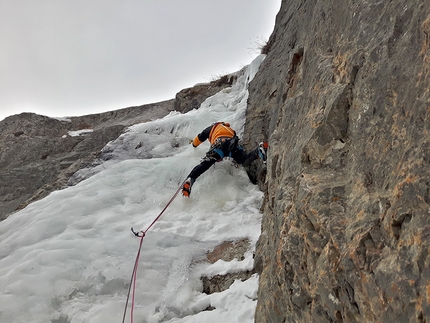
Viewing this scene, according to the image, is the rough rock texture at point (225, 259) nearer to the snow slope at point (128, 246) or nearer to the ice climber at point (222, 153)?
the snow slope at point (128, 246)

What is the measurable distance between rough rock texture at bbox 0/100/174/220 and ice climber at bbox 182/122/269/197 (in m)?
2.93

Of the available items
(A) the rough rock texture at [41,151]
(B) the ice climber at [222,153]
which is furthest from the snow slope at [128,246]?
(A) the rough rock texture at [41,151]

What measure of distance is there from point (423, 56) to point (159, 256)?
3.36m

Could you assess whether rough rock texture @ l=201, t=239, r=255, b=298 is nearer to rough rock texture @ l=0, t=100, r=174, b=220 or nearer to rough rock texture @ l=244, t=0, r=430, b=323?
rough rock texture @ l=244, t=0, r=430, b=323

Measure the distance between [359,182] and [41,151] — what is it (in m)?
8.67

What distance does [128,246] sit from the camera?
411 cm

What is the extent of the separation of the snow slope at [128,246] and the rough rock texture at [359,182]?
120 cm

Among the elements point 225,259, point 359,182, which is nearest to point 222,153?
point 225,259

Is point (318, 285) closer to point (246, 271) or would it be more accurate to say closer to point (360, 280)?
point (360, 280)

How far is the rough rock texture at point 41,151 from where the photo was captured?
708 centimetres

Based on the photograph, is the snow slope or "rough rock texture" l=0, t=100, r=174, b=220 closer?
the snow slope

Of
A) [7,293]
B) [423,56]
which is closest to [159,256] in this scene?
[7,293]

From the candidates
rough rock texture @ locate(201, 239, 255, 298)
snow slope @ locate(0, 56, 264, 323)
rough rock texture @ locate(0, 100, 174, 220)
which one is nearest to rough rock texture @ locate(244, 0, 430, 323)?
rough rock texture @ locate(201, 239, 255, 298)

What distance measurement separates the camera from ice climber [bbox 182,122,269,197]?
5.21 m
